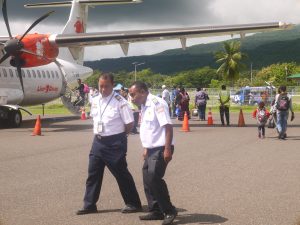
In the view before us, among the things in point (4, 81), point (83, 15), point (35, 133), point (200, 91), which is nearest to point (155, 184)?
point (35, 133)

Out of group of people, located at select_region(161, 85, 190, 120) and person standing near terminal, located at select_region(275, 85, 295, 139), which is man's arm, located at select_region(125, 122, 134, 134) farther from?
group of people, located at select_region(161, 85, 190, 120)

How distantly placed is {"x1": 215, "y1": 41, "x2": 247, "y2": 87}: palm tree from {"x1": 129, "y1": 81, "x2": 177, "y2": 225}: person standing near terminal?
3533 inches

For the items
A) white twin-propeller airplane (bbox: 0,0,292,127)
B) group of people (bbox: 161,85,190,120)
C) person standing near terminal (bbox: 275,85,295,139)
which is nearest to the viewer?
person standing near terminal (bbox: 275,85,295,139)

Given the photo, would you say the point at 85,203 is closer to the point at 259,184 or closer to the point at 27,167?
the point at 259,184

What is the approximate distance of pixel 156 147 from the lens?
549 cm

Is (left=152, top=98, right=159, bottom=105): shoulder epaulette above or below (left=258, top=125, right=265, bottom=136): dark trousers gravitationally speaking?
above

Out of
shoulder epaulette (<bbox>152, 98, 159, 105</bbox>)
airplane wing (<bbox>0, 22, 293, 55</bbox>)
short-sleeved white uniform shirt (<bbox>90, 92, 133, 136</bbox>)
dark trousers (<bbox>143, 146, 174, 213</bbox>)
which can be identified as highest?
airplane wing (<bbox>0, 22, 293, 55</bbox>)

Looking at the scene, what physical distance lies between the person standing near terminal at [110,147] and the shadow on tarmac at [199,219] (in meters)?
0.63

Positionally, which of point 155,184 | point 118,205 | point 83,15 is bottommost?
point 118,205

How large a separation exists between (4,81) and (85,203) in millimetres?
14667

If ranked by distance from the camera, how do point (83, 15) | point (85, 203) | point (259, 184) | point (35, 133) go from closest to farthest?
1. point (85, 203)
2. point (259, 184)
3. point (35, 133)
4. point (83, 15)

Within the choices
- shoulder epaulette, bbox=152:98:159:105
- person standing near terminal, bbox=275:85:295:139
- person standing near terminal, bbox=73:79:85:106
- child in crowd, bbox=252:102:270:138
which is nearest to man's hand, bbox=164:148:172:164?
shoulder epaulette, bbox=152:98:159:105

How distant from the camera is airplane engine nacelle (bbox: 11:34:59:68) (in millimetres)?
18656

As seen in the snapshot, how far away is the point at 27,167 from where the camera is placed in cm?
962
